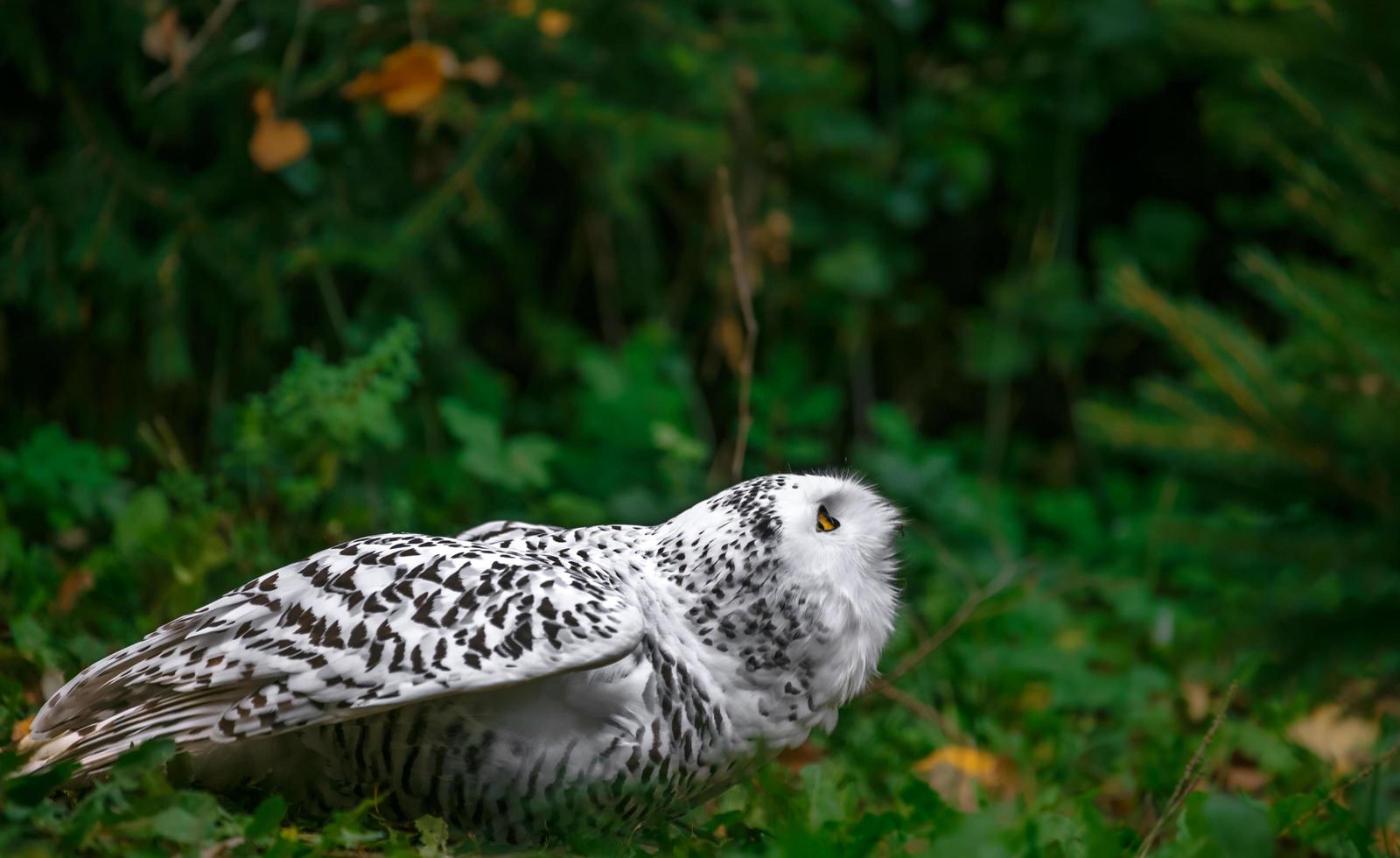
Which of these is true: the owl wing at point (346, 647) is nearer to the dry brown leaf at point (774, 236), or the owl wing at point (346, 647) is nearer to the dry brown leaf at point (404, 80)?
the dry brown leaf at point (404, 80)

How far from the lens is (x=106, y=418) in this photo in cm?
372

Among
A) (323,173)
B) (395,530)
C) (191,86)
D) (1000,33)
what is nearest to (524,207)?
(323,173)

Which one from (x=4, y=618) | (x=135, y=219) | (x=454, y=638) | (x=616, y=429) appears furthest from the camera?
(x=616, y=429)

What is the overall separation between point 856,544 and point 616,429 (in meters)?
1.96

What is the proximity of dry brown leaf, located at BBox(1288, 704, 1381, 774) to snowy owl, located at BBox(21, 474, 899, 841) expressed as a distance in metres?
1.68

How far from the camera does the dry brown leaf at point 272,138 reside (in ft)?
11.0

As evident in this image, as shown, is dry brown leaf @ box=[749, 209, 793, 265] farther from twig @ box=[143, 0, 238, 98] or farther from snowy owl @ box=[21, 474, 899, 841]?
snowy owl @ box=[21, 474, 899, 841]

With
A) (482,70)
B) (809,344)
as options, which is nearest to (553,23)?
(482,70)

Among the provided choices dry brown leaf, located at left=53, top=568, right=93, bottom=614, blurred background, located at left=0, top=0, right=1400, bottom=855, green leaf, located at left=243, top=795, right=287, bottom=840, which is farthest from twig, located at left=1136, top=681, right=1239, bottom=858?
dry brown leaf, located at left=53, top=568, right=93, bottom=614

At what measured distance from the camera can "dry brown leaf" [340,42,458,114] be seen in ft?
11.3

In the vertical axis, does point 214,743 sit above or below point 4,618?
above

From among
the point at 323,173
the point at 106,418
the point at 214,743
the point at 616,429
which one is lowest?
the point at 616,429

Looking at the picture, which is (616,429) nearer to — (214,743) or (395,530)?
(395,530)

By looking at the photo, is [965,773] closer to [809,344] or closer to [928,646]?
[928,646]
